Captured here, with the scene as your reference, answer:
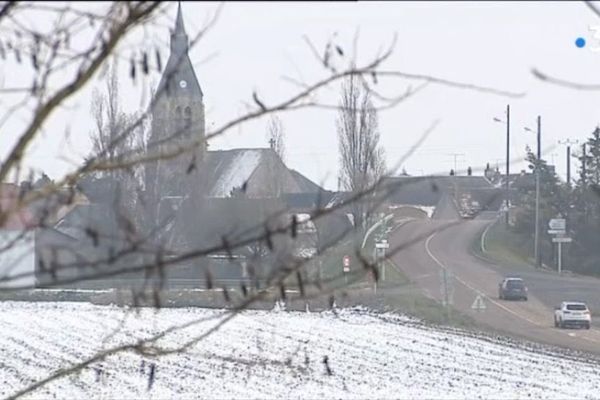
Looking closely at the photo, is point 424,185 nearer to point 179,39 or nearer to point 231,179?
point 179,39

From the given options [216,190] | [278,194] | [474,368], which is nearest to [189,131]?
[278,194]

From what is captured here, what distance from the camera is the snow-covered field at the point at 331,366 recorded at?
2245 centimetres

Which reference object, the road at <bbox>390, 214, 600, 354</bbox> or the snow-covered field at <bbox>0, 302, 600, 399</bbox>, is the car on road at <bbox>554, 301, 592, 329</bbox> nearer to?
the road at <bbox>390, 214, 600, 354</bbox>

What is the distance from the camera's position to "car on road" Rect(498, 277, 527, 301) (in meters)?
47.1

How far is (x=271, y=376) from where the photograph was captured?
24750 millimetres

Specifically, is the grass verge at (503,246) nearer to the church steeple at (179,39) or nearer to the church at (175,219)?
the church at (175,219)

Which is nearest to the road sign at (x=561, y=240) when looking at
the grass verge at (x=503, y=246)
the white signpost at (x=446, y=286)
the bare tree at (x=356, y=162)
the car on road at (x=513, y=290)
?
the grass verge at (x=503, y=246)

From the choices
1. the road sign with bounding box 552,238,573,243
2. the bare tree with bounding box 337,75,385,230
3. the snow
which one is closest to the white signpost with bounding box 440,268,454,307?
the road sign with bounding box 552,238,573,243

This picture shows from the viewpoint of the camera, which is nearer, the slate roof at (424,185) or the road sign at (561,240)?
the slate roof at (424,185)

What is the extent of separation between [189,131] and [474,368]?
25.0m

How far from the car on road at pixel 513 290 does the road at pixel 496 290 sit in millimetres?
284

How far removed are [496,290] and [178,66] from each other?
47821 millimetres

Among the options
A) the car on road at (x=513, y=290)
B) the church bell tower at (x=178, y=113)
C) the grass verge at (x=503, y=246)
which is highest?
the church bell tower at (x=178, y=113)

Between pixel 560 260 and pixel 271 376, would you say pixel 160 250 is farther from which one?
pixel 560 260
